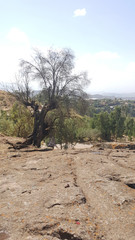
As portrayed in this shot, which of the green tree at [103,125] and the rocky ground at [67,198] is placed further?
the green tree at [103,125]

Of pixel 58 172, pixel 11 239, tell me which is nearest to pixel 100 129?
pixel 58 172

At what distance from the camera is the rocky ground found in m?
2.81

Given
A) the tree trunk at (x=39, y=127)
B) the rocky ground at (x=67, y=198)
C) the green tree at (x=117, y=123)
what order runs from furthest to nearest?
the green tree at (x=117, y=123)
the tree trunk at (x=39, y=127)
the rocky ground at (x=67, y=198)

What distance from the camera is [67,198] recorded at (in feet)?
12.1

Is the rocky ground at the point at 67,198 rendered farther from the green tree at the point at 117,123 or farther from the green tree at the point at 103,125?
the green tree at the point at 117,123

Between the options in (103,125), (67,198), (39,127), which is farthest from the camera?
(103,125)

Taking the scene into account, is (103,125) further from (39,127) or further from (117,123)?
(39,127)

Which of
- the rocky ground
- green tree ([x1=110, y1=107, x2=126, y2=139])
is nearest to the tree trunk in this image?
the rocky ground

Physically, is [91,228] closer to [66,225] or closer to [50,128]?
[66,225]

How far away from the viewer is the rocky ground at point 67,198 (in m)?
2.81

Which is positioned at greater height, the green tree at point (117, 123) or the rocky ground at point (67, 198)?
the rocky ground at point (67, 198)

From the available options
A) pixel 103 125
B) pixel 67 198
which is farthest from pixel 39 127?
pixel 103 125

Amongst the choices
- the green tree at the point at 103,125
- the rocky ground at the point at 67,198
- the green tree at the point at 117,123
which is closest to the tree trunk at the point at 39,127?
the rocky ground at the point at 67,198

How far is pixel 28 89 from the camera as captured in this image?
1102cm
